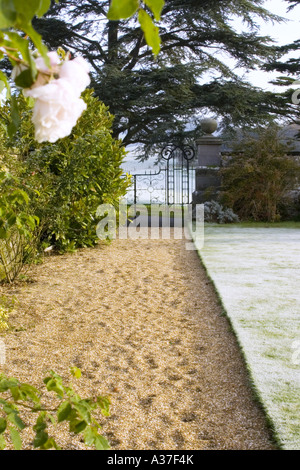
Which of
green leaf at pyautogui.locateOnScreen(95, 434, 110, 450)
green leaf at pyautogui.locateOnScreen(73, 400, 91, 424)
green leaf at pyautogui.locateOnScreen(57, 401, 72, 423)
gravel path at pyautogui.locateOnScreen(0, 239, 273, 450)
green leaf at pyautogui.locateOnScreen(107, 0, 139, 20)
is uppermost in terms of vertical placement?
green leaf at pyautogui.locateOnScreen(107, 0, 139, 20)

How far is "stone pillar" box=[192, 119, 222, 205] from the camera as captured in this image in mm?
11531

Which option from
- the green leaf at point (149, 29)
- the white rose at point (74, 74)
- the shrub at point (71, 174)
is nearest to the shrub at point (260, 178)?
the shrub at point (71, 174)

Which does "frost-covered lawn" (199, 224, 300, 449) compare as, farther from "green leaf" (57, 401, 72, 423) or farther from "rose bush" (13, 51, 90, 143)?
"rose bush" (13, 51, 90, 143)

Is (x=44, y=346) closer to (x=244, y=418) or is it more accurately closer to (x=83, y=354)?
(x=83, y=354)

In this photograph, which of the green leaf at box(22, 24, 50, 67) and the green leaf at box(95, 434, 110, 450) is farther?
the green leaf at box(95, 434, 110, 450)

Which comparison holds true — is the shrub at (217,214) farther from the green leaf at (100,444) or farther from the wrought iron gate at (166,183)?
the green leaf at (100,444)

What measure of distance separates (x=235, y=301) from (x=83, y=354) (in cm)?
161

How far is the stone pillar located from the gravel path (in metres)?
5.67

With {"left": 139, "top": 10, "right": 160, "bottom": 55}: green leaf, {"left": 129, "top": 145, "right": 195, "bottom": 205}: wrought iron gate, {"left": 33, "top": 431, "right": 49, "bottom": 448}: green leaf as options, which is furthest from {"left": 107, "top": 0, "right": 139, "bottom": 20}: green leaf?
{"left": 129, "top": 145, "right": 195, "bottom": 205}: wrought iron gate

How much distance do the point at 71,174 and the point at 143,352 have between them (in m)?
3.42

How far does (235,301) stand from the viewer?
445 cm

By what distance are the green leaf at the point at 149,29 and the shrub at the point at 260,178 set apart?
32.0 ft

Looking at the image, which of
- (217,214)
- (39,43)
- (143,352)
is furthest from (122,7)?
(217,214)
